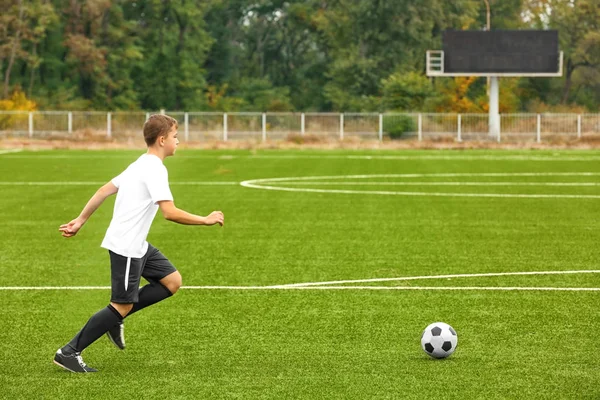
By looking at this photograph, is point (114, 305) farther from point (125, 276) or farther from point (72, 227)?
point (72, 227)

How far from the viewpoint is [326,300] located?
1079 centimetres

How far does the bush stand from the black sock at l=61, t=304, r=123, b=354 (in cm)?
5474

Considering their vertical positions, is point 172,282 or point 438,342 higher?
point 172,282

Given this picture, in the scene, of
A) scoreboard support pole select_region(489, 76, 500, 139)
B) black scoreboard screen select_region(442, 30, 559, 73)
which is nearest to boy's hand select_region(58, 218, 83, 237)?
black scoreboard screen select_region(442, 30, 559, 73)

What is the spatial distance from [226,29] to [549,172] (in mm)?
58371

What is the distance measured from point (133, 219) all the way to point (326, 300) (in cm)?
350

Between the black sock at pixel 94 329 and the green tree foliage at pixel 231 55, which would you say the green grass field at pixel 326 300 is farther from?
the green tree foliage at pixel 231 55

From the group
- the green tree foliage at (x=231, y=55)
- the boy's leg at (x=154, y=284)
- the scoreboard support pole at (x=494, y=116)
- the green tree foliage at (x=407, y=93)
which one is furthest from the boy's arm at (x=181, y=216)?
the green tree foliage at (x=231, y=55)

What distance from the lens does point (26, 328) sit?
9.34 meters

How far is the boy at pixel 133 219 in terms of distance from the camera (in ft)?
24.8

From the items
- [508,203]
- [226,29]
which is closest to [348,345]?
[508,203]

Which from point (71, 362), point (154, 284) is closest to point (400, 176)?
point (154, 284)

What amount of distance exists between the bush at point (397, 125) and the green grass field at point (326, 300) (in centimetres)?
3784

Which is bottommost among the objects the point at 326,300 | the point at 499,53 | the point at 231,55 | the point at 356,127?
the point at 326,300
